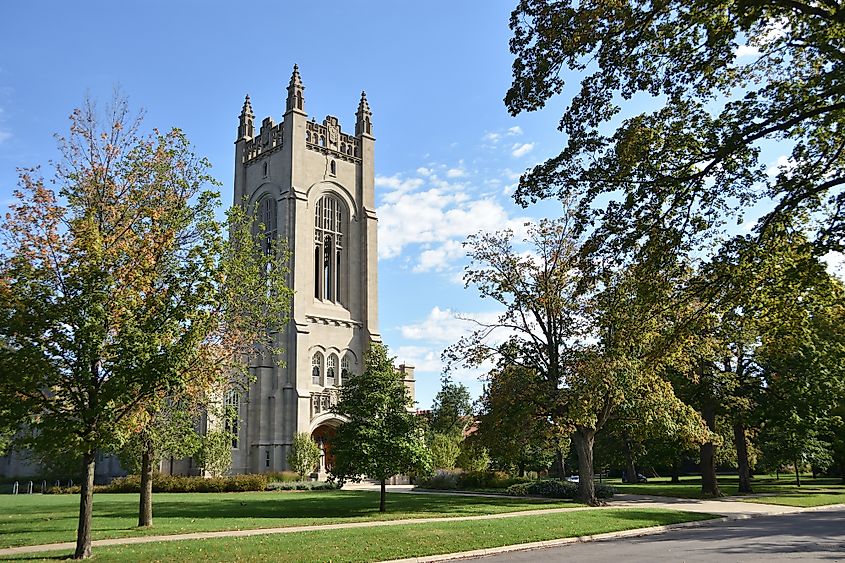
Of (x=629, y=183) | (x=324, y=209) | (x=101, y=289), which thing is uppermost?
(x=324, y=209)

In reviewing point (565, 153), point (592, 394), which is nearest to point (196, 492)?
point (592, 394)

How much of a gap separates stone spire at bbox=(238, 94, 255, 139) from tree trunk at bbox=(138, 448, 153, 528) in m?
44.7

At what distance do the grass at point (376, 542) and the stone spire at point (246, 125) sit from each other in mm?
48401

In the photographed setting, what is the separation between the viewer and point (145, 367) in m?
12.9

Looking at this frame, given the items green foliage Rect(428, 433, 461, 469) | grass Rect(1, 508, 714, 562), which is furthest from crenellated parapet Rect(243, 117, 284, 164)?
grass Rect(1, 508, 714, 562)

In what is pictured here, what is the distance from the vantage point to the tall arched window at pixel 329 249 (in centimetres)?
5522

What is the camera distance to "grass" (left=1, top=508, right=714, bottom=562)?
12.6m

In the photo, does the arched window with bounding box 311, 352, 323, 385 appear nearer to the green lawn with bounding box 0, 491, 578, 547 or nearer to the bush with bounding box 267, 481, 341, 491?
the bush with bounding box 267, 481, 341, 491

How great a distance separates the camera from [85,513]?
12.8m

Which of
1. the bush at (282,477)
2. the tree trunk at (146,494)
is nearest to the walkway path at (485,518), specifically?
the tree trunk at (146,494)

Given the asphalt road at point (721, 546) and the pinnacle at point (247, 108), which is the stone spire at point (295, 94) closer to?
the pinnacle at point (247, 108)

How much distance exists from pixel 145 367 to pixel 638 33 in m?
10.6

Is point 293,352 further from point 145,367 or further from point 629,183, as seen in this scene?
point 629,183

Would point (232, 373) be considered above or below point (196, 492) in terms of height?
above
